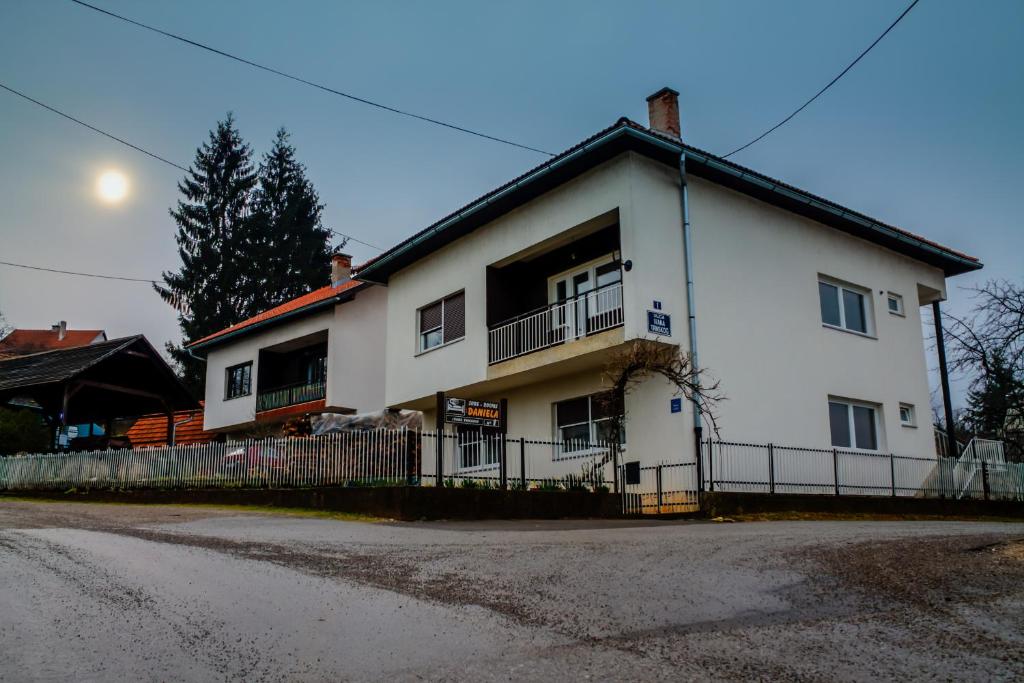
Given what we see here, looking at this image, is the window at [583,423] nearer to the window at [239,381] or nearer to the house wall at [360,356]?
the house wall at [360,356]

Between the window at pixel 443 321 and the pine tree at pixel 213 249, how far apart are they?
2917 cm

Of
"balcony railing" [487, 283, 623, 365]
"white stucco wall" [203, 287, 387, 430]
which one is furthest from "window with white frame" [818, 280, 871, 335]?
"white stucco wall" [203, 287, 387, 430]

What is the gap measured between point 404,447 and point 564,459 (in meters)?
4.48

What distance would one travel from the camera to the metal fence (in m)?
16.5

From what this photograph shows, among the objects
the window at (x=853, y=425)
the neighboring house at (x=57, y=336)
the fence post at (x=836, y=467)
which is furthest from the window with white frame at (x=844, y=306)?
the neighboring house at (x=57, y=336)

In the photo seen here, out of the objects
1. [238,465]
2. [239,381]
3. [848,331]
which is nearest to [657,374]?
[848,331]

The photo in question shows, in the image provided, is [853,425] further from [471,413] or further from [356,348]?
[356,348]

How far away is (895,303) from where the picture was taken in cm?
2219

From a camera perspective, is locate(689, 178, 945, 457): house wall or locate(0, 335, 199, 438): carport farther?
locate(0, 335, 199, 438): carport

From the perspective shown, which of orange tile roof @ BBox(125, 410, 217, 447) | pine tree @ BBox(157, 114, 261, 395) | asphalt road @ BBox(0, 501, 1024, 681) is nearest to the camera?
asphalt road @ BBox(0, 501, 1024, 681)

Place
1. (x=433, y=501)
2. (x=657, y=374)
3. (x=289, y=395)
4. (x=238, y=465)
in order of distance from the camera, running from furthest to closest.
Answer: (x=289, y=395) < (x=238, y=465) < (x=657, y=374) < (x=433, y=501)

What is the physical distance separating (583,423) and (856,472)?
5.79m

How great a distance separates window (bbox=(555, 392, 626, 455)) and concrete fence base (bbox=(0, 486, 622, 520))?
1.86 meters

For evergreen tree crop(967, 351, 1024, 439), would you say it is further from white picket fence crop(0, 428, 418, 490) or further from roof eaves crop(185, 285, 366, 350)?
roof eaves crop(185, 285, 366, 350)
